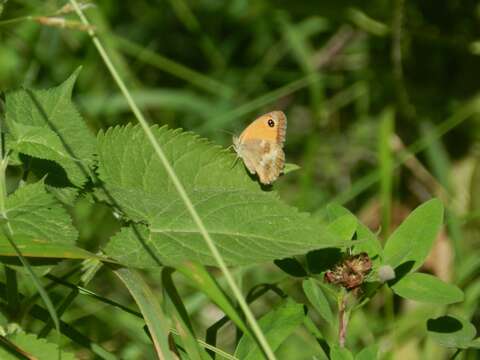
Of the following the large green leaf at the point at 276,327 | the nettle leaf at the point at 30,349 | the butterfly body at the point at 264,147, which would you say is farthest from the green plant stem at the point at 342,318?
the nettle leaf at the point at 30,349

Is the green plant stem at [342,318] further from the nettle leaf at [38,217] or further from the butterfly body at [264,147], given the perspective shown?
the nettle leaf at [38,217]

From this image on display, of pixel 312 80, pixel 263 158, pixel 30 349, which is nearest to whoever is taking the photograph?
pixel 30 349

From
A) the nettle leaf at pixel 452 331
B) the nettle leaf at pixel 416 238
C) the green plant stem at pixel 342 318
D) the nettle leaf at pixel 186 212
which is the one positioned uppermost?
the nettle leaf at pixel 186 212

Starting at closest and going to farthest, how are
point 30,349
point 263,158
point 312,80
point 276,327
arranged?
point 30,349, point 276,327, point 263,158, point 312,80

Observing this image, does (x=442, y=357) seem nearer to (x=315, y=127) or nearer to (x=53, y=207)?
(x=315, y=127)

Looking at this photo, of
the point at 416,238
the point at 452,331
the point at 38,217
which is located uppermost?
the point at 38,217

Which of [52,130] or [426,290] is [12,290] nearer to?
[52,130]

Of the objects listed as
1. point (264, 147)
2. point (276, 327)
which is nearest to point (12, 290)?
point (276, 327)
